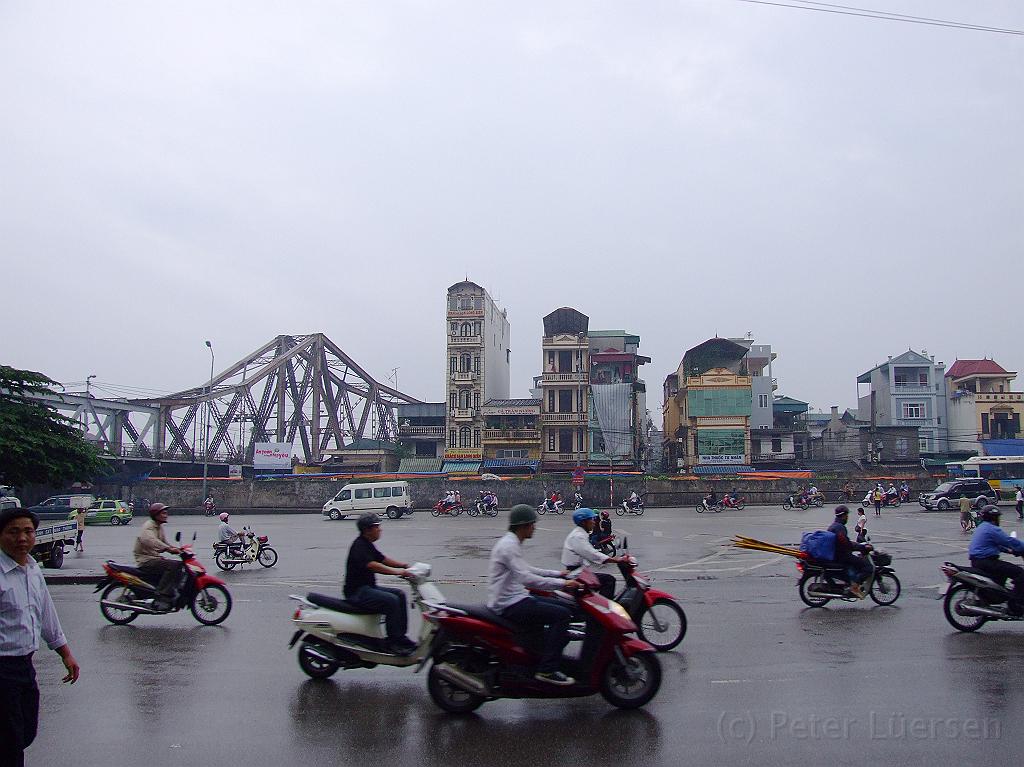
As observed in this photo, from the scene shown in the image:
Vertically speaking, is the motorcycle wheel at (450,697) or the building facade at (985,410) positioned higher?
the building facade at (985,410)

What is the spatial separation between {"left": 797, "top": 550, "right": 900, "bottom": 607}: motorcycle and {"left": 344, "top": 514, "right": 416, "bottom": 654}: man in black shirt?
6268mm

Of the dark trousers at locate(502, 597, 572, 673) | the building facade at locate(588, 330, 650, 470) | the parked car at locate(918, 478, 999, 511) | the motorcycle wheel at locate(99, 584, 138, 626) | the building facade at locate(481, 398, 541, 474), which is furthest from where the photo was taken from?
the building facade at locate(588, 330, 650, 470)

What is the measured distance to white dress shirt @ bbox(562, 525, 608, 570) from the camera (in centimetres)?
784

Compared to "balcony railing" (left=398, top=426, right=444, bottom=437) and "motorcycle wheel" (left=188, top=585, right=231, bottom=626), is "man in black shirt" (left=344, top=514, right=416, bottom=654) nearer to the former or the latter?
"motorcycle wheel" (left=188, top=585, right=231, bottom=626)

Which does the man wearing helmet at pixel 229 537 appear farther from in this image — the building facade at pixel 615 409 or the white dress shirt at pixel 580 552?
the building facade at pixel 615 409

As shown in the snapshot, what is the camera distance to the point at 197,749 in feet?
17.5

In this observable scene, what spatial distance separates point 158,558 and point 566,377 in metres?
53.3

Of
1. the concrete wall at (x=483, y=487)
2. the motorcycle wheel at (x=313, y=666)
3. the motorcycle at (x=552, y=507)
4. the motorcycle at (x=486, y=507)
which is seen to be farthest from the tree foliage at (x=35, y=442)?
the concrete wall at (x=483, y=487)

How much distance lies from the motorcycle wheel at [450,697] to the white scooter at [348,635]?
62 centimetres

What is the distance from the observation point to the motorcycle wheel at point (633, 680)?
609 centimetres

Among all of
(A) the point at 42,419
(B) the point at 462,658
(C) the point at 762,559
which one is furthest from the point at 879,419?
(B) the point at 462,658

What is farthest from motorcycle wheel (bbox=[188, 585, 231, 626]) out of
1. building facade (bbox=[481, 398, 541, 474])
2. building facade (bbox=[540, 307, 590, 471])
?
building facade (bbox=[540, 307, 590, 471])

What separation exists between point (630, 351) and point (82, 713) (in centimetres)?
6619

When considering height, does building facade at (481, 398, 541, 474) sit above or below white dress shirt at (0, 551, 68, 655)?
above
